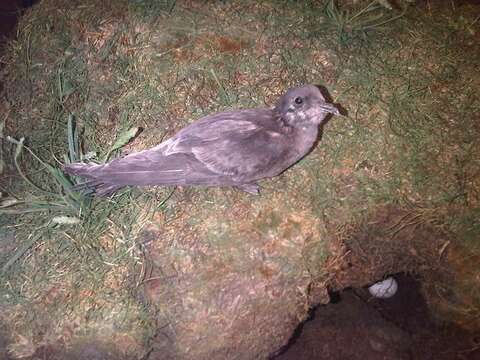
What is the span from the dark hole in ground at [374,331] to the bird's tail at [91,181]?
6.28ft

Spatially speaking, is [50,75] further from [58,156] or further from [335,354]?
[335,354]

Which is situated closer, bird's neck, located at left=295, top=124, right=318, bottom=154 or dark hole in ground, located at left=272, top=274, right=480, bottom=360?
bird's neck, located at left=295, top=124, right=318, bottom=154

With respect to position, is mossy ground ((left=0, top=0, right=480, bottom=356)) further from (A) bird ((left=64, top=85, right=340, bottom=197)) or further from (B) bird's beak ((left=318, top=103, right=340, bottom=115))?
(B) bird's beak ((left=318, top=103, right=340, bottom=115))

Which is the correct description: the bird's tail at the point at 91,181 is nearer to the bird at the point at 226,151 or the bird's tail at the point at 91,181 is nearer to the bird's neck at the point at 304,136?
the bird at the point at 226,151

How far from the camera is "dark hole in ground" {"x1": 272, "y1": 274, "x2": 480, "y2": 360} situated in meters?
3.20

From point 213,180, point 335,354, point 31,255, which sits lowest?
point 335,354

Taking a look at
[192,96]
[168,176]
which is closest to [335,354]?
[168,176]

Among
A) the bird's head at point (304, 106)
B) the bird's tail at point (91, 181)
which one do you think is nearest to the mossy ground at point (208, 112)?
the bird's tail at point (91, 181)

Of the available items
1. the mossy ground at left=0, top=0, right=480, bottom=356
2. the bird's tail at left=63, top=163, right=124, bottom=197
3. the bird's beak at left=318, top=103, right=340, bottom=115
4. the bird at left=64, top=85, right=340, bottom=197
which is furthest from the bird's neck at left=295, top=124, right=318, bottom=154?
the bird's tail at left=63, top=163, right=124, bottom=197

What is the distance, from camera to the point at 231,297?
9.00 ft

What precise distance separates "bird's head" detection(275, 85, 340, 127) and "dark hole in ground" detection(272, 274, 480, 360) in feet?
5.54

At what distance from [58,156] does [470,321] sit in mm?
3704

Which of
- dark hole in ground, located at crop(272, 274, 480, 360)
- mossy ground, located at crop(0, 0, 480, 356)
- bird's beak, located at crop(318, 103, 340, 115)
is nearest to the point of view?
bird's beak, located at crop(318, 103, 340, 115)

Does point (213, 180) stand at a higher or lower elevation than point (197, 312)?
higher
